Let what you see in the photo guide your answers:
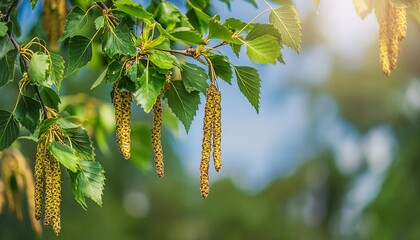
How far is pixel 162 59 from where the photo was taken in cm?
181

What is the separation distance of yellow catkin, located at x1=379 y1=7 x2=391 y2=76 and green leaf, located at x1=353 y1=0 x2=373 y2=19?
0.04 meters

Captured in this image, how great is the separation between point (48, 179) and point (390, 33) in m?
0.95

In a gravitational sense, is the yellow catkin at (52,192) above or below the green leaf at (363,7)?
below

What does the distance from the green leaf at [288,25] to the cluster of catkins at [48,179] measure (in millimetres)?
589

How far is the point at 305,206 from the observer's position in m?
20.8

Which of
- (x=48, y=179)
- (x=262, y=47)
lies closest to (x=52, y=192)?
(x=48, y=179)

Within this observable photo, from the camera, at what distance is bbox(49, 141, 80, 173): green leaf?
72.6 inches

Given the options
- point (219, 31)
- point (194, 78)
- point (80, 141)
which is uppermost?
point (219, 31)

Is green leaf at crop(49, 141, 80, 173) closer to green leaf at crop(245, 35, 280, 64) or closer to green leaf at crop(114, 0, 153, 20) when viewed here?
green leaf at crop(114, 0, 153, 20)

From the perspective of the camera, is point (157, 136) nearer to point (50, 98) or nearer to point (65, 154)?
point (65, 154)

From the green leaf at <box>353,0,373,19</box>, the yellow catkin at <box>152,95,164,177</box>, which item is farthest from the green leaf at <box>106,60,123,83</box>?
the green leaf at <box>353,0,373,19</box>

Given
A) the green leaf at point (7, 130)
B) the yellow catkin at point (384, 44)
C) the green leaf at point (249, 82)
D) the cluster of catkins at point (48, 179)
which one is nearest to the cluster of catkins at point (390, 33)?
Result: the yellow catkin at point (384, 44)

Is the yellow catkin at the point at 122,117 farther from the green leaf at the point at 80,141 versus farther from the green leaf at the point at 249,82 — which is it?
the green leaf at the point at 249,82

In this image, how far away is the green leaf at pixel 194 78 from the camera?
1892mm
